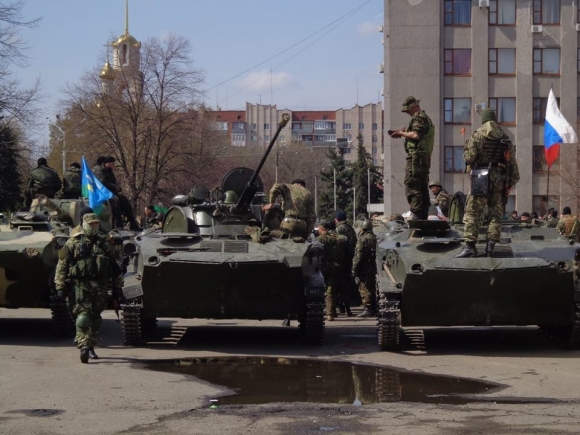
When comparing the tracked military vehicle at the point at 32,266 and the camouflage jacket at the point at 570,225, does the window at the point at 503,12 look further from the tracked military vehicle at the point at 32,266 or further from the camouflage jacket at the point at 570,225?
the tracked military vehicle at the point at 32,266

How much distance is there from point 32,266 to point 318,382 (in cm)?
458

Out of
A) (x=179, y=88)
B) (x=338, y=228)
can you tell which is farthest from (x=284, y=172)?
(x=338, y=228)

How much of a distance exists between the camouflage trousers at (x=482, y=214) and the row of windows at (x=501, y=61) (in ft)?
109

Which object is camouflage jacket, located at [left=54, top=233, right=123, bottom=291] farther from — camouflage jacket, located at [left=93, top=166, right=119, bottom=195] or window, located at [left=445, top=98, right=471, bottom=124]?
window, located at [left=445, top=98, right=471, bottom=124]

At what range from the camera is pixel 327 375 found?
10.7 metres

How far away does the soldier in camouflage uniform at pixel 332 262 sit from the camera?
16.9 metres

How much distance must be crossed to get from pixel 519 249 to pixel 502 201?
2.47 feet

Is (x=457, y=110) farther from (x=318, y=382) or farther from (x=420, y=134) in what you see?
(x=318, y=382)

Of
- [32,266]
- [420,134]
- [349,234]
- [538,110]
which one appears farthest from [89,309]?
[538,110]

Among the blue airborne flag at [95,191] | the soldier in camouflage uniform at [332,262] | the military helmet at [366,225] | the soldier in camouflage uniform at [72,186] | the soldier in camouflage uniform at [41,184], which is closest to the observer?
the soldier in camouflage uniform at [332,262]

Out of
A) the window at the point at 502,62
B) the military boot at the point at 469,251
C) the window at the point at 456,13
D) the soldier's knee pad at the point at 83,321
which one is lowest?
the soldier's knee pad at the point at 83,321

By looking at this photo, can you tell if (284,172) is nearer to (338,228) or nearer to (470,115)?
(470,115)

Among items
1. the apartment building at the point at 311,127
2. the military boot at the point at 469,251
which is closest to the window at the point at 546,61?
the military boot at the point at 469,251

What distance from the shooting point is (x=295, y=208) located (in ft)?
47.6
